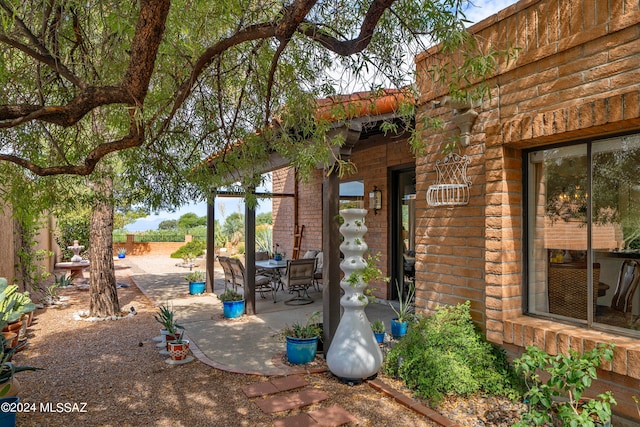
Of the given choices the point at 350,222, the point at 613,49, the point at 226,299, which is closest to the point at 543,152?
the point at 613,49

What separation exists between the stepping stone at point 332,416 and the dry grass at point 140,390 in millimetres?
68

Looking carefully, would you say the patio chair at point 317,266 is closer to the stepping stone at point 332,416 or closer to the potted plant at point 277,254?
the potted plant at point 277,254

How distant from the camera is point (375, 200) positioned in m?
7.63

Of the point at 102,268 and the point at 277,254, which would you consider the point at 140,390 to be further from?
the point at 277,254

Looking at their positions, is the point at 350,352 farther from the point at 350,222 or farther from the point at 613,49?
the point at 613,49

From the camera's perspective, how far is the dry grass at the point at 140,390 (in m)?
3.19

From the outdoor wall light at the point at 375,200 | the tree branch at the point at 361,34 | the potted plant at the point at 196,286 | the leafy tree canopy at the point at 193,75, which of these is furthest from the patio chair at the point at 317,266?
the tree branch at the point at 361,34

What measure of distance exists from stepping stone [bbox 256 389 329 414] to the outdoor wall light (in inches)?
177

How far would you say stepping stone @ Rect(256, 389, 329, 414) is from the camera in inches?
130

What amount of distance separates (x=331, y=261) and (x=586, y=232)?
2444 millimetres

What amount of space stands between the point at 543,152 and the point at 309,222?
7.45 meters

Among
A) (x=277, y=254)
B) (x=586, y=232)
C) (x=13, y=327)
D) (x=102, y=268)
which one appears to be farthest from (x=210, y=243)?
(x=586, y=232)

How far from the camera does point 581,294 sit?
9.93 ft

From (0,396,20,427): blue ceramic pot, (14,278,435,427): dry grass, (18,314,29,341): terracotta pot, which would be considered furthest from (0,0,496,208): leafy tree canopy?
(18,314,29,341): terracotta pot
